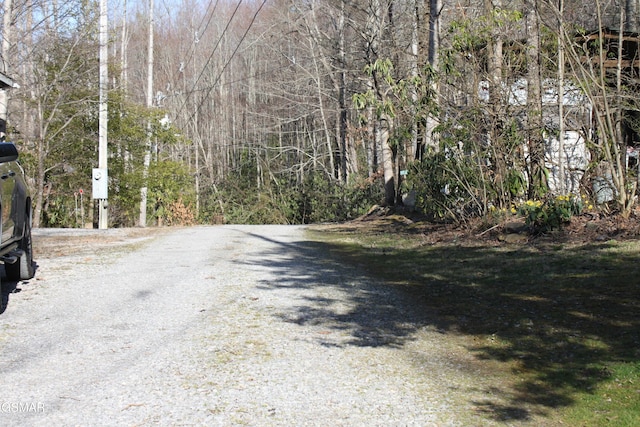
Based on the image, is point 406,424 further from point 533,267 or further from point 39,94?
point 39,94

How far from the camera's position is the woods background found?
12.7 m

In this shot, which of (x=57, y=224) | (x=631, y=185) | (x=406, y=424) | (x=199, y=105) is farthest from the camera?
(x=199, y=105)

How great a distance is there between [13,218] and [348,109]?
24196 millimetres

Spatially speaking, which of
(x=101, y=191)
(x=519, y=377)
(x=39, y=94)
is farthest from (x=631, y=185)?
(x=39, y=94)

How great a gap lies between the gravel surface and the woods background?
4871mm

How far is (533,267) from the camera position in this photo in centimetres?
939

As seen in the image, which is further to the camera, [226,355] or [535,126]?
[535,126]

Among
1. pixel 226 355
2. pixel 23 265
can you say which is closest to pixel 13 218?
pixel 23 265

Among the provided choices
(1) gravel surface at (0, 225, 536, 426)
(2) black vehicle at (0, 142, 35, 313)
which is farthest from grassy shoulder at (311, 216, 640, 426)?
(2) black vehicle at (0, 142, 35, 313)

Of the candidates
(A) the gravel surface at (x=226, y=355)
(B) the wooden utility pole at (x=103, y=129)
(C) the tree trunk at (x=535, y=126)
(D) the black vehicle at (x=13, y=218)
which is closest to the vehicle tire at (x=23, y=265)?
(D) the black vehicle at (x=13, y=218)

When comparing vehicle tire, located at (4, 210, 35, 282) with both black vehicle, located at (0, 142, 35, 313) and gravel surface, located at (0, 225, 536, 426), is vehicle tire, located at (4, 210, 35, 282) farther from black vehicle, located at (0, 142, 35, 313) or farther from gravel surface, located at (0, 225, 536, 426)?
gravel surface, located at (0, 225, 536, 426)

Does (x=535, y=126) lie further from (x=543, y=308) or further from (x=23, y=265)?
(x=23, y=265)

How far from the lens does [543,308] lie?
24.1 ft

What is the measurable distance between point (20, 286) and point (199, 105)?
38.8 m
